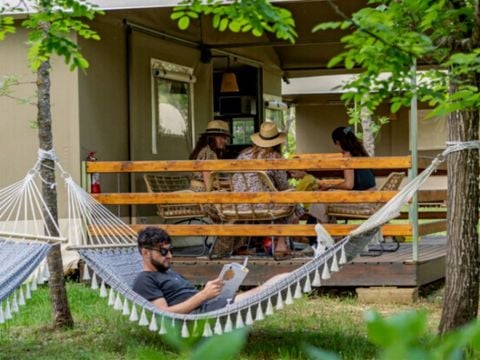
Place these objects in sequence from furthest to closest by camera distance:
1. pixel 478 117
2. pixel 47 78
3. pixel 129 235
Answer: pixel 129 235 < pixel 47 78 < pixel 478 117

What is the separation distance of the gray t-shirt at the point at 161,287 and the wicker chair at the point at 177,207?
6.69 feet

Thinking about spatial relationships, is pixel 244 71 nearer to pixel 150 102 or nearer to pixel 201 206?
pixel 150 102

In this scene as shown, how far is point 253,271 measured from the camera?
6.43m

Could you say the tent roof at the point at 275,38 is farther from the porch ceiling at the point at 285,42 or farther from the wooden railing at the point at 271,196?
the wooden railing at the point at 271,196

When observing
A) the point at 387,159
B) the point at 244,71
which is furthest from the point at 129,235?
the point at 244,71

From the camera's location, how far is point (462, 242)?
439 cm

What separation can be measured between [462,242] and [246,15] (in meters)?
1.89

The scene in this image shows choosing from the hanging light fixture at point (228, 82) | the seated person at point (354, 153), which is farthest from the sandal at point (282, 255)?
the hanging light fixture at point (228, 82)

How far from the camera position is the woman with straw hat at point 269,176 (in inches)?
255

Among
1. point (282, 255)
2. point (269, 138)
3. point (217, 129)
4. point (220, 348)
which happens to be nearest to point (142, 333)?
point (282, 255)

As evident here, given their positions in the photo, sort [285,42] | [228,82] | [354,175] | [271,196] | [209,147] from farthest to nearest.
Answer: [228,82]
[285,42]
[209,147]
[354,175]
[271,196]

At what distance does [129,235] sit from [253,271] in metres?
0.99

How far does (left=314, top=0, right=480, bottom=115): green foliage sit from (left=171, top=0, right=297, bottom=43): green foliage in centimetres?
26

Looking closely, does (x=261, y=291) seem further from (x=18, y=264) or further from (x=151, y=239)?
(x=18, y=264)
